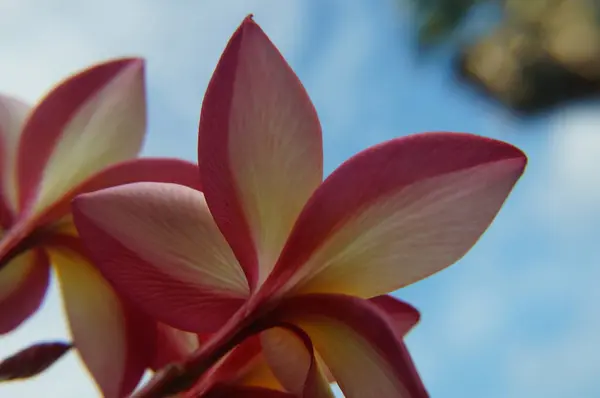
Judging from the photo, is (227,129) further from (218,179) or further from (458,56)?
(458,56)

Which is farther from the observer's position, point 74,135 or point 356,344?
point 74,135

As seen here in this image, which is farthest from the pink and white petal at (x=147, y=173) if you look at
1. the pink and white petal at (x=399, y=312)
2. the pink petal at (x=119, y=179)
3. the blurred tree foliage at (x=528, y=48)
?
the blurred tree foliage at (x=528, y=48)

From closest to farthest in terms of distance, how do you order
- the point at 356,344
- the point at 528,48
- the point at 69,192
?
1. the point at 356,344
2. the point at 69,192
3. the point at 528,48

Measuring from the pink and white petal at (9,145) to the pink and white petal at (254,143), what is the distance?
189 millimetres

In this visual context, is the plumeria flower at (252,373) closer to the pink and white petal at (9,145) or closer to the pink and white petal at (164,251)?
the pink and white petal at (164,251)

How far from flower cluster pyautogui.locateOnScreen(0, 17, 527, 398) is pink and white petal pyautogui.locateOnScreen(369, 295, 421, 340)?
0.13 feet

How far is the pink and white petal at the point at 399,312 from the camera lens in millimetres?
363

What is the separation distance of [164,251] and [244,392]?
7cm

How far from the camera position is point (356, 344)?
0.29 m

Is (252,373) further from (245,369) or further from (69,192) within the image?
(69,192)

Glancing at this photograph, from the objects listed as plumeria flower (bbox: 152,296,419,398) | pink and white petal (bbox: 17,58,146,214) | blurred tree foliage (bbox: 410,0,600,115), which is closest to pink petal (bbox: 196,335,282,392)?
plumeria flower (bbox: 152,296,419,398)

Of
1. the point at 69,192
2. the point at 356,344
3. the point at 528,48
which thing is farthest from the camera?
the point at 528,48

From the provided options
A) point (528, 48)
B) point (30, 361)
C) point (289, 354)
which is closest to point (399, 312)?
point (289, 354)

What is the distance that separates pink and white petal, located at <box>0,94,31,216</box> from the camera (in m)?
0.45
